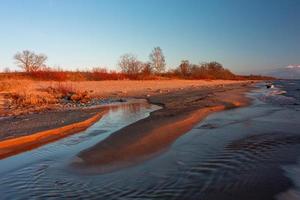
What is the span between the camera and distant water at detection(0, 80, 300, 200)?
5461 millimetres

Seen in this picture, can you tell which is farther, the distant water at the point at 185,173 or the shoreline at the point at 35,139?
the shoreline at the point at 35,139

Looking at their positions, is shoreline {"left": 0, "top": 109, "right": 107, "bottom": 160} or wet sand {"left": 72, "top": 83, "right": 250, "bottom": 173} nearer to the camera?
wet sand {"left": 72, "top": 83, "right": 250, "bottom": 173}

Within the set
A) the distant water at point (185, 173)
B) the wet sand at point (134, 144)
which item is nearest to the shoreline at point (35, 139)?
the distant water at point (185, 173)

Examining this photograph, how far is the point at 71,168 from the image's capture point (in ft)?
23.3

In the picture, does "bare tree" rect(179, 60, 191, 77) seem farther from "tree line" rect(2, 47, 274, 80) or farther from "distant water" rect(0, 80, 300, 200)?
"distant water" rect(0, 80, 300, 200)

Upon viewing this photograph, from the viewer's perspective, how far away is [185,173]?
6.41 m

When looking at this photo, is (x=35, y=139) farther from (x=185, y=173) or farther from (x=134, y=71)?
(x=134, y=71)

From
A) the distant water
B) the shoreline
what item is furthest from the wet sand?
the shoreline

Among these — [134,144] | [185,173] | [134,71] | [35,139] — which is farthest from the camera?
[134,71]

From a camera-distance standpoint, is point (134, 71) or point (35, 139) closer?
point (35, 139)

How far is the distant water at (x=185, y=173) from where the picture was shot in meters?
5.46

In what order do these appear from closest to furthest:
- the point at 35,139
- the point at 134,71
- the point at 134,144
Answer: the point at 134,144
the point at 35,139
the point at 134,71

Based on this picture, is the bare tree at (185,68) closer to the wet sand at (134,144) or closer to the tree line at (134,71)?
the tree line at (134,71)

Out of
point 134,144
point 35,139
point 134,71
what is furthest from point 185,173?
point 134,71
